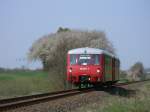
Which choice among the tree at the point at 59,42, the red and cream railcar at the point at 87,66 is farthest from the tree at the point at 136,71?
the red and cream railcar at the point at 87,66

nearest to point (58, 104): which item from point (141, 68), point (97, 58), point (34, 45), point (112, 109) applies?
point (112, 109)

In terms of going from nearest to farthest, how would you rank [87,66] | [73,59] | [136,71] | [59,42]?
[87,66] < [73,59] < [59,42] < [136,71]

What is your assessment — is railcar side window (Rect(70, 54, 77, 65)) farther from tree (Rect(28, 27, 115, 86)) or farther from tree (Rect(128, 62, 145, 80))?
tree (Rect(128, 62, 145, 80))

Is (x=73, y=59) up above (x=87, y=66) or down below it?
above

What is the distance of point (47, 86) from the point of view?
38.4m

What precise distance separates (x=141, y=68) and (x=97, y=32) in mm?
32108

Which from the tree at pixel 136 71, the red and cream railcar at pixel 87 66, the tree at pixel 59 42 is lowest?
the red and cream railcar at pixel 87 66

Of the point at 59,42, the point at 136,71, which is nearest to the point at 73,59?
the point at 59,42

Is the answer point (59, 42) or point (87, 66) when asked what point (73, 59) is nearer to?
point (87, 66)

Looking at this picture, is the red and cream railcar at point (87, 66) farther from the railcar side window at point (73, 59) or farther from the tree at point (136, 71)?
the tree at point (136, 71)

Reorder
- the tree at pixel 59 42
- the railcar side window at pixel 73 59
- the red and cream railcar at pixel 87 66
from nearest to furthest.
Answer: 1. the red and cream railcar at pixel 87 66
2. the railcar side window at pixel 73 59
3. the tree at pixel 59 42

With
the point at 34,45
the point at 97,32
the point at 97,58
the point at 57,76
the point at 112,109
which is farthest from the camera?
the point at 34,45

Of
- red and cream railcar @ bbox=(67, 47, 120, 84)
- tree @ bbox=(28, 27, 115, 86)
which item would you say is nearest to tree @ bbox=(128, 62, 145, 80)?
tree @ bbox=(28, 27, 115, 86)

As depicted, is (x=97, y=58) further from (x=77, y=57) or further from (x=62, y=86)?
(x=62, y=86)
